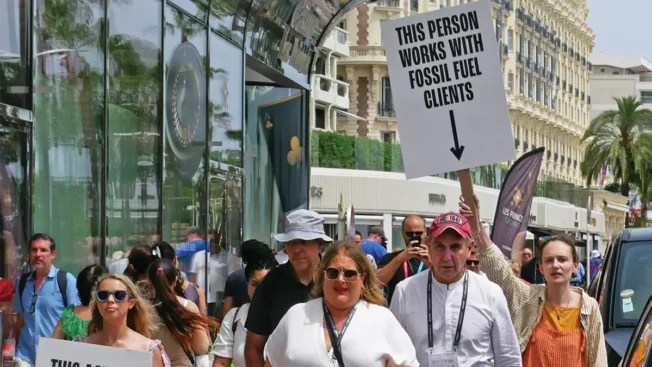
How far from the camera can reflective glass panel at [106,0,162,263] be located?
12.9 meters

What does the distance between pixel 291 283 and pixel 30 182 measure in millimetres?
3830

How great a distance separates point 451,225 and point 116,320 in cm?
154

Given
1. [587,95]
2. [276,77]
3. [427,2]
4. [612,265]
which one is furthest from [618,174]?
[612,265]

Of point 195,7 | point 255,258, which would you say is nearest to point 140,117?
point 195,7

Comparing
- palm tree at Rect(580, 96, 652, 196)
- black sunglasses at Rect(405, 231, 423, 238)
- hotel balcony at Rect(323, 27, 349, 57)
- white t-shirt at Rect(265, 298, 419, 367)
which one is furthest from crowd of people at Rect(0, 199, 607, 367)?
palm tree at Rect(580, 96, 652, 196)

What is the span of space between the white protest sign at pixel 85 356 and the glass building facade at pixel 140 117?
4.01 metres

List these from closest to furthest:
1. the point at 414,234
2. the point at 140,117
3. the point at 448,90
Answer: the point at 448,90 < the point at 414,234 < the point at 140,117

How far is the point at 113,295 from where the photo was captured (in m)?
7.01

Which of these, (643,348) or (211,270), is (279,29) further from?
(643,348)

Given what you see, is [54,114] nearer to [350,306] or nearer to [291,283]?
[291,283]

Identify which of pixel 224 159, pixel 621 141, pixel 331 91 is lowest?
pixel 224 159

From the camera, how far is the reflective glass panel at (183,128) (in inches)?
579

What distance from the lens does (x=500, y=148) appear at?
9.29m

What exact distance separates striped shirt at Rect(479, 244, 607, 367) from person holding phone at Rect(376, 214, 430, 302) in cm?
114
